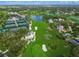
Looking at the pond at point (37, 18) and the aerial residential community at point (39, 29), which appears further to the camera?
the pond at point (37, 18)

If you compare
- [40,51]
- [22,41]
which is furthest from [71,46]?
[22,41]

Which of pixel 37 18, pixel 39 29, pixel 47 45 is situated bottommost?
pixel 47 45

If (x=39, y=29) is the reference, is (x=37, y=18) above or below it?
above

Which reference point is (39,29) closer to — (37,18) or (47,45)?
(37,18)

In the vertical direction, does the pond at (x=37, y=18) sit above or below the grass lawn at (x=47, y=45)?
above

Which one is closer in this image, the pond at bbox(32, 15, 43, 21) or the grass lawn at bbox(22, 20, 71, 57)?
the grass lawn at bbox(22, 20, 71, 57)

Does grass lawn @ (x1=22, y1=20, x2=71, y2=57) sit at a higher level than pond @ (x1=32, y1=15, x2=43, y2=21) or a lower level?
lower

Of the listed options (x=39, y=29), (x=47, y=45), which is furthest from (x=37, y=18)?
(x=47, y=45)
